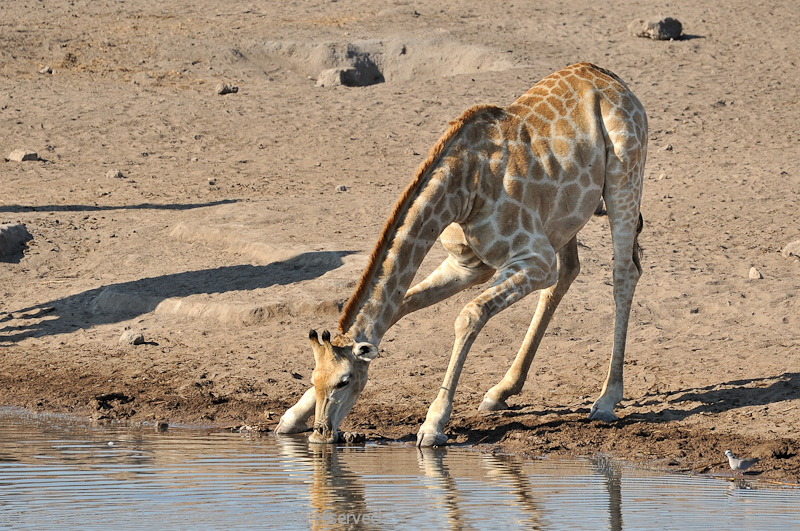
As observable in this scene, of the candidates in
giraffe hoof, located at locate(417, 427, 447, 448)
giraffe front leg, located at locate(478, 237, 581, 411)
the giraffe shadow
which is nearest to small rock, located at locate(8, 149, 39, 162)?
the giraffe shadow

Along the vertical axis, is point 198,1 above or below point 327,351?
above

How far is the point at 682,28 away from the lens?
844 inches

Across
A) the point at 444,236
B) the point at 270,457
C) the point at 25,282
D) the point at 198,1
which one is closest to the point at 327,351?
the point at 270,457

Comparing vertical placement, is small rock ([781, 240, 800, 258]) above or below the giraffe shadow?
above

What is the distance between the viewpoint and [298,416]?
7379 mm

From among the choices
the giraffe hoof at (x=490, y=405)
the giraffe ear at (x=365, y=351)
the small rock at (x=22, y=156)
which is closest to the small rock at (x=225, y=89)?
the small rock at (x=22, y=156)

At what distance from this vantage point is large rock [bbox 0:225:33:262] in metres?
12.4

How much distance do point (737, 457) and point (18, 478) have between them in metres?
3.74

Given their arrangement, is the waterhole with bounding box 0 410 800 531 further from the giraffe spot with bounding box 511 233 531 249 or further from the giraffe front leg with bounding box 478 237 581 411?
the giraffe spot with bounding box 511 233 531 249

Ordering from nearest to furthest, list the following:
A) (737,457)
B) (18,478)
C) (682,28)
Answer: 1. (18,478)
2. (737,457)
3. (682,28)

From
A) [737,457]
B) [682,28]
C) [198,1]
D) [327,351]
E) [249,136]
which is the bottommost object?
[737,457]

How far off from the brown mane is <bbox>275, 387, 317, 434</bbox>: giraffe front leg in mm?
816

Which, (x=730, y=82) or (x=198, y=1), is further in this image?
(x=198, y=1)

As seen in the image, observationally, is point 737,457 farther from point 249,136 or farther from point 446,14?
point 446,14
